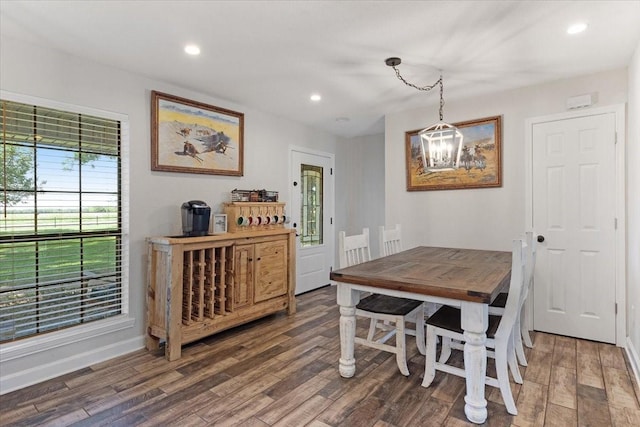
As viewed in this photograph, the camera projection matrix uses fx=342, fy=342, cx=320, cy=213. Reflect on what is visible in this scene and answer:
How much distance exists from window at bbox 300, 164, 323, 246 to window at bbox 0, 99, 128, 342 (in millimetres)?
2446

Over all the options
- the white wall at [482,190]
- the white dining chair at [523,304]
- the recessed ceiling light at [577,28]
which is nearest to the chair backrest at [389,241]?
the white wall at [482,190]

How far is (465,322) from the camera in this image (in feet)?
6.20

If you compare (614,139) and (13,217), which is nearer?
(13,217)

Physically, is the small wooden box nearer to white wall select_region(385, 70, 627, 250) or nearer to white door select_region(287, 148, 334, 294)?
white door select_region(287, 148, 334, 294)

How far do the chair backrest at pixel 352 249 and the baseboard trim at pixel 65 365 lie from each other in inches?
75.8

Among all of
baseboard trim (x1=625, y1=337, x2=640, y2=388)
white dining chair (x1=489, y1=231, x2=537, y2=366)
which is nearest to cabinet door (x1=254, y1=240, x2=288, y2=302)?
white dining chair (x1=489, y1=231, x2=537, y2=366)

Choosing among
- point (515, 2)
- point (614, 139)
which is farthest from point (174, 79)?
point (614, 139)

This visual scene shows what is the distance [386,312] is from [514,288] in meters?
0.86

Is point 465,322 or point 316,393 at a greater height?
point 465,322

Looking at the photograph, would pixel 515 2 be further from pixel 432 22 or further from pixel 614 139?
pixel 614 139

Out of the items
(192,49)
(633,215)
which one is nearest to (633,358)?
(633,215)

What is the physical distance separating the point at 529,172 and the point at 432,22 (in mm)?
1942

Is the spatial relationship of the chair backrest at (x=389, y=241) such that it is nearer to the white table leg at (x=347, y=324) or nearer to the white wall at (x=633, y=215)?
the white table leg at (x=347, y=324)

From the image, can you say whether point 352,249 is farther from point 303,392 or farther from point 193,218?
point 193,218
